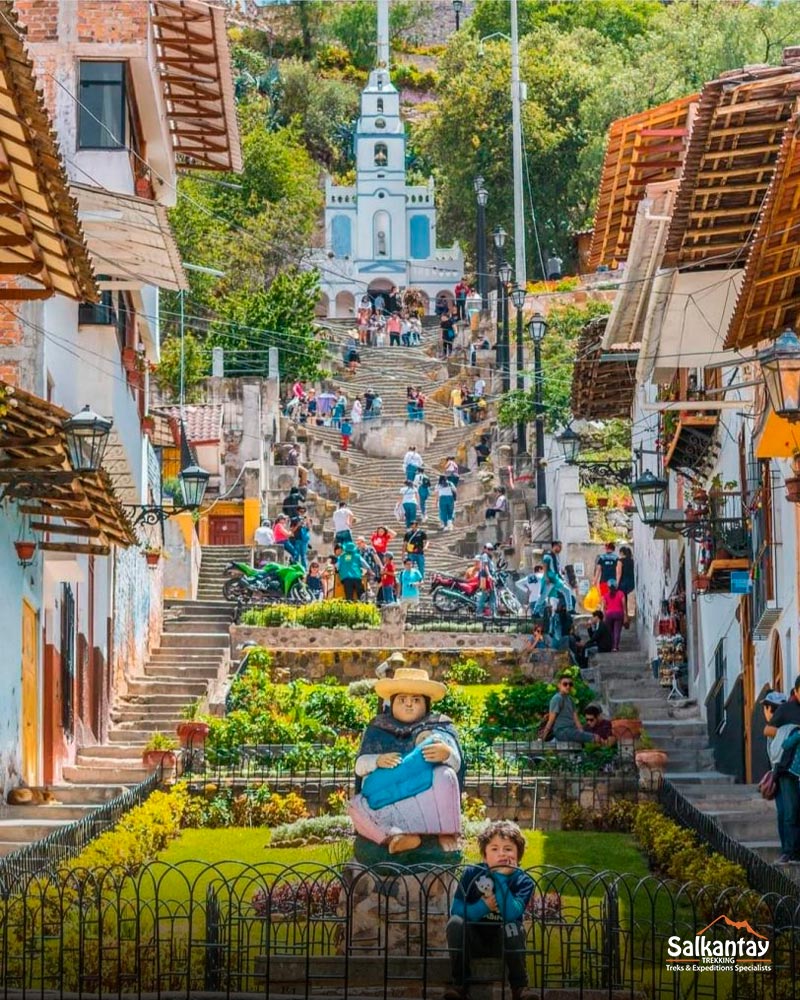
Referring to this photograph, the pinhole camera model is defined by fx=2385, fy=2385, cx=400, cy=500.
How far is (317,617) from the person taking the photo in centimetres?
3734

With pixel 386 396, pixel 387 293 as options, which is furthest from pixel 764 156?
pixel 387 293

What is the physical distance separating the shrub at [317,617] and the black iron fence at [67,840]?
1049 centimetres

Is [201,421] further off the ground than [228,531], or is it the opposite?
[201,421]

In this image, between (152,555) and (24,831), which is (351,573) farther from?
(24,831)

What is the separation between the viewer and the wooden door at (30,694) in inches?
1017

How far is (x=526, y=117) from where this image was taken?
80.6 meters

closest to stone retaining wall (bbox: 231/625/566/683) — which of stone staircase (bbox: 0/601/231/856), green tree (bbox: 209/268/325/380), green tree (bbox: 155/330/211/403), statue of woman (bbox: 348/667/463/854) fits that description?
stone staircase (bbox: 0/601/231/856)

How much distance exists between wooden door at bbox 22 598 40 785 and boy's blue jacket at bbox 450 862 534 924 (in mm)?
10702

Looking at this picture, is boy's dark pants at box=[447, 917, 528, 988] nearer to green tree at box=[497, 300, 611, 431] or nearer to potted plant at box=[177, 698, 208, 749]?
potted plant at box=[177, 698, 208, 749]

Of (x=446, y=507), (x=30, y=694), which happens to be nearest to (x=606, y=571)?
(x=446, y=507)

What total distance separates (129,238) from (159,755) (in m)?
6.66

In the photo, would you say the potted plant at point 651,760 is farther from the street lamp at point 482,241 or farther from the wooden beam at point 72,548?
the street lamp at point 482,241

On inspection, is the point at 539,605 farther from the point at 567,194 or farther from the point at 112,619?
Result: the point at 567,194

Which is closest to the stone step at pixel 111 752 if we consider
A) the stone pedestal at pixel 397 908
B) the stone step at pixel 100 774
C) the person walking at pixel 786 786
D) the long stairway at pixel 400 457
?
the stone step at pixel 100 774
